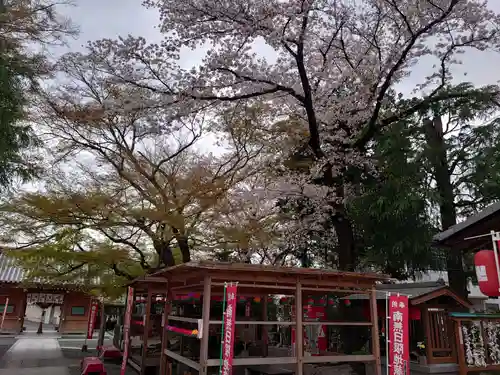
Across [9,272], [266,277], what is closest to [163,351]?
[266,277]

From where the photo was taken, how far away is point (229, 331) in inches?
281

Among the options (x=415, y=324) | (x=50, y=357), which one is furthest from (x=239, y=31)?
(x=50, y=357)

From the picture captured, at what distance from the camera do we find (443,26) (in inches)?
415

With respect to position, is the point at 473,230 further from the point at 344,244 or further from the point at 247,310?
the point at 247,310

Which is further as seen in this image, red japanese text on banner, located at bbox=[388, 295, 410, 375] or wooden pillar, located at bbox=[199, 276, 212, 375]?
red japanese text on banner, located at bbox=[388, 295, 410, 375]

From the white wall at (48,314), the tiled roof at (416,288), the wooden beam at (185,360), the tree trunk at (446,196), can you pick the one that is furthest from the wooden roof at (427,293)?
the white wall at (48,314)

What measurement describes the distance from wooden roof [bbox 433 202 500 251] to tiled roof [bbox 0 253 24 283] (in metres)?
24.3

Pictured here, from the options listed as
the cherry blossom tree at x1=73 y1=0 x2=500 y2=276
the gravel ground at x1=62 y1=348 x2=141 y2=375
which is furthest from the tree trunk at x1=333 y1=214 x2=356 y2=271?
the gravel ground at x1=62 y1=348 x2=141 y2=375

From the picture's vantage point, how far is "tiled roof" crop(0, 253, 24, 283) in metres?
23.6

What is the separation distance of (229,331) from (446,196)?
12.4 m

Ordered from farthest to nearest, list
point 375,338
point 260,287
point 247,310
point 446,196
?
1. point 446,196
2. point 247,310
3. point 375,338
4. point 260,287

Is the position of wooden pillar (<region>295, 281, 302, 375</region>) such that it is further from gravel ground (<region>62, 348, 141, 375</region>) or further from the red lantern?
gravel ground (<region>62, 348, 141, 375</region>)

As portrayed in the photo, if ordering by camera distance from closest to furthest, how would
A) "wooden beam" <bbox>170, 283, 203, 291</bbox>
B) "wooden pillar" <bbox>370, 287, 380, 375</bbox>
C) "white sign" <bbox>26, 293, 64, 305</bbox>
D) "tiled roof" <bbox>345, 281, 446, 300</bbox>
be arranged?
"wooden beam" <bbox>170, 283, 203, 291</bbox>, "wooden pillar" <bbox>370, 287, 380, 375</bbox>, "tiled roof" <bbox>345, 281, 446, 300</bbox>, "white sign" <bbox>26, 293, 64, 305</bbox>

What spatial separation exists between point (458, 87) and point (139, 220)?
13.7 meters
